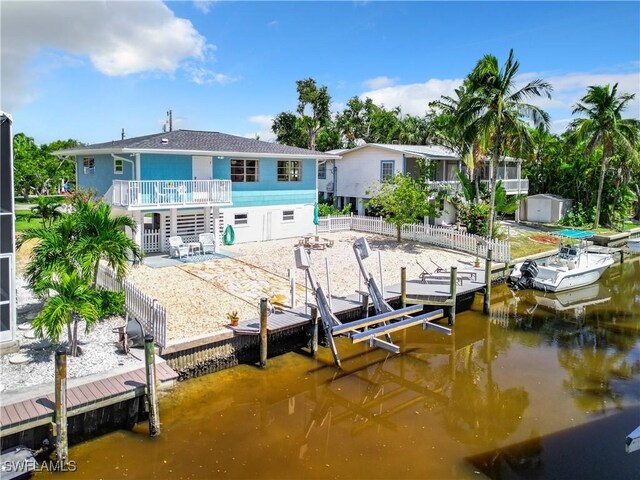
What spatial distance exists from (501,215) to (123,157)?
28020 mm

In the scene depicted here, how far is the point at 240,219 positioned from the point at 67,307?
1540cm

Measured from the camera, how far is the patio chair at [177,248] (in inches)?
818

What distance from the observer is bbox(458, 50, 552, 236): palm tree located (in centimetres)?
2311

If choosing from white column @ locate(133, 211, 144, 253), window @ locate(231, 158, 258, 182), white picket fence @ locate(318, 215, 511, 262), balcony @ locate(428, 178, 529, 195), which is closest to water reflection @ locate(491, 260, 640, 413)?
white picket fence @ locate(318, 215, 511, 262)

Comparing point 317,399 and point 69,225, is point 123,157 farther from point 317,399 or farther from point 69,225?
point 317,399

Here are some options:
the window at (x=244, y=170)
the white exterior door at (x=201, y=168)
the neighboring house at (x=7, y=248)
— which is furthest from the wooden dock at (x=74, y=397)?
the window at (x=244, y=170)

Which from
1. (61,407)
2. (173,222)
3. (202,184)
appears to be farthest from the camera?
(173,222)

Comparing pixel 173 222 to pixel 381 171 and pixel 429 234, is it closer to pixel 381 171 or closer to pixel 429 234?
pixel 429 234

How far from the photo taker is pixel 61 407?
8109mm

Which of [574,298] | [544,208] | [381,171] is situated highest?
[381,171]

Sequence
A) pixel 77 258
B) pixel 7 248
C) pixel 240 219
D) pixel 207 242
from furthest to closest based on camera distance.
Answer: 1. pixel 240 219
2. pixel 207 242
3. pixel 77 258
4. pixel 7 248

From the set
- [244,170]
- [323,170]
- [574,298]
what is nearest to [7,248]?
[244,170]

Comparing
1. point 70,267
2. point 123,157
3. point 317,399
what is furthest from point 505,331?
point 123,157

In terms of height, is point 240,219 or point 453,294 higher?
point 240,219
